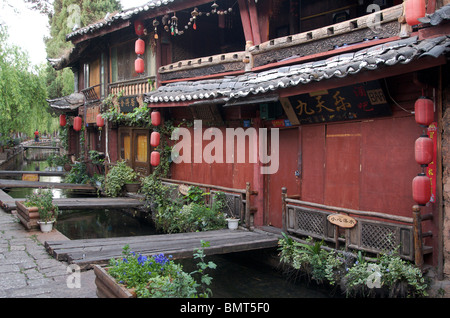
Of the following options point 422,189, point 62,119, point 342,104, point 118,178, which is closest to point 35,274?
point 422,189

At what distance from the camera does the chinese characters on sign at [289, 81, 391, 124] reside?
639cm

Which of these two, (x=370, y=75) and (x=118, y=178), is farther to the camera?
(x=118, y=178)

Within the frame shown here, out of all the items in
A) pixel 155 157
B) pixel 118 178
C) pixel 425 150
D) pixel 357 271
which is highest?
pixel 425 150

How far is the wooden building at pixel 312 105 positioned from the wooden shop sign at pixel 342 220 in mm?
74

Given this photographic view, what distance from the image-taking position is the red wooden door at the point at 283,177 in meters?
8.32

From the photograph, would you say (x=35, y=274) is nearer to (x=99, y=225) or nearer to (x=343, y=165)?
(x=343, y=165)

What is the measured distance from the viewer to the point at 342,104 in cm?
704

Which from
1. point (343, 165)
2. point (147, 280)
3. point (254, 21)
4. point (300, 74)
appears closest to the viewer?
point (147, 280)

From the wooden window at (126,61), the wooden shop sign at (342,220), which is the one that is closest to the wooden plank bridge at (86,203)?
the wooden window at (126,61)

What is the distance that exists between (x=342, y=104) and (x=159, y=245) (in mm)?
4137

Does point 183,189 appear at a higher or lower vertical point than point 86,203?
higher

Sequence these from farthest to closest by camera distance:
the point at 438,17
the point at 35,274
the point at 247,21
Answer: the point at 247,21 → the point at 35,274 → the point at 438,17
